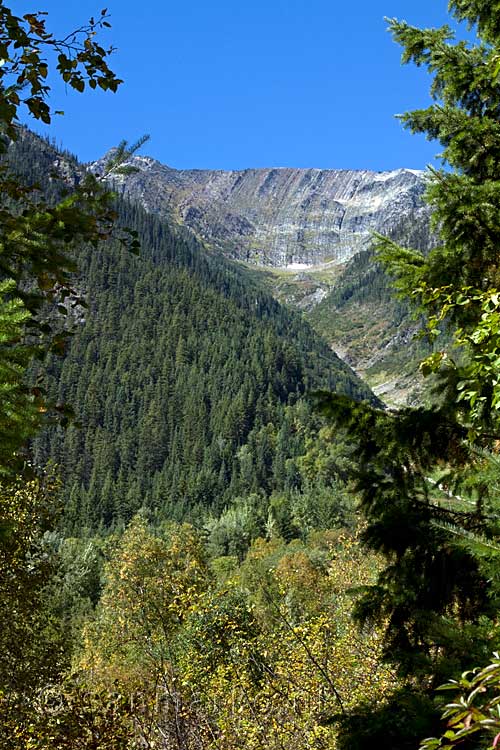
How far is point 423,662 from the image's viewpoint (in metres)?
4.09

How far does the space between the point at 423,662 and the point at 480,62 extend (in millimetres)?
5628

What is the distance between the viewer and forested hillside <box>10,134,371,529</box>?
119562mm

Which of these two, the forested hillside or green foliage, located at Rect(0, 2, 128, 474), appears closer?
green foliage, located at Rect(0, 2, 128, 474)

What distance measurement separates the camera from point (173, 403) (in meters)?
156

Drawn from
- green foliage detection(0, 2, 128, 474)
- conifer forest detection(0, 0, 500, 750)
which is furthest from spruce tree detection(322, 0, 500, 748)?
green foliage detection(0, 2, 128, 474)

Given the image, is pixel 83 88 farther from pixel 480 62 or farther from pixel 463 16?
pixel 463 16

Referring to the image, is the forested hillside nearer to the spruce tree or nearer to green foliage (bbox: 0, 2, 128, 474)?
the spruce tree

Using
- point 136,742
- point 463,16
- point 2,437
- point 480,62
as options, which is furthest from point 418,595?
point 136,742

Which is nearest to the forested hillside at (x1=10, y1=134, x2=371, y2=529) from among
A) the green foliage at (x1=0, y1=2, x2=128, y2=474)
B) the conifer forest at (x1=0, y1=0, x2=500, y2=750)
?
the conifer forest at (x1=0, y1=0, x2=500, y2=750)

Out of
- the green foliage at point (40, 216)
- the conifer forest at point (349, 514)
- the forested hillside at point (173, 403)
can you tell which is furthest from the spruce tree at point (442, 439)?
the forested hillside at point (173, 403)

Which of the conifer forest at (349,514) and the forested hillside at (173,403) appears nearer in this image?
the conifer forest at (349,514)

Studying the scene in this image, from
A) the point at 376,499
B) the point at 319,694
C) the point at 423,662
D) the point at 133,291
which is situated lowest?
the point at 319,694

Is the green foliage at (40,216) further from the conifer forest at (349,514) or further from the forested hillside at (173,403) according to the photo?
the forested hillside at (173,403)

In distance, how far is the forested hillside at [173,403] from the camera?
120 meters
